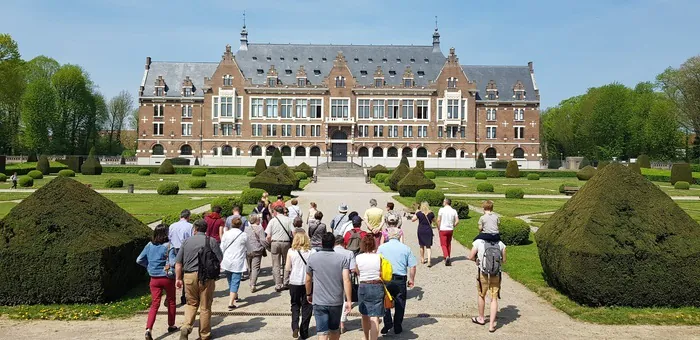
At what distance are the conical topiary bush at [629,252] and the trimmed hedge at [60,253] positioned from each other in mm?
8584

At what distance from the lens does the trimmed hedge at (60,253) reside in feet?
33.0

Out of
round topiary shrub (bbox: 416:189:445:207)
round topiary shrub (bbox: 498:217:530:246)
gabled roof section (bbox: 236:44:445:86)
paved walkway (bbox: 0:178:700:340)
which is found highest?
gabled roof section (bbox: 236:44:445:86)

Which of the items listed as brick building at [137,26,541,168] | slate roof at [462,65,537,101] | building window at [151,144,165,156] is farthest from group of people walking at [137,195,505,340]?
slate roof at [462,65,537,101]

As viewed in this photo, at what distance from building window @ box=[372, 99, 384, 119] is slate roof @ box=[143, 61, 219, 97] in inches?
975

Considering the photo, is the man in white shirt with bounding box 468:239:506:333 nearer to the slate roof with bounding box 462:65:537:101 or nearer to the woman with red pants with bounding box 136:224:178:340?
the woman with red pants with bounding box 136:224:178:340

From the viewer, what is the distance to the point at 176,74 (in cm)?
8156

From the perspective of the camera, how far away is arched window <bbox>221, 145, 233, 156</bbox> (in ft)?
254

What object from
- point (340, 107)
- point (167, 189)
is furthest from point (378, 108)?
point (167, 189)

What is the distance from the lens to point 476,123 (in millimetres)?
79750

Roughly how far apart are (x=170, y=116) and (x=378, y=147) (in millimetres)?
29929

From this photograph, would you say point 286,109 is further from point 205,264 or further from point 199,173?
point 205,264

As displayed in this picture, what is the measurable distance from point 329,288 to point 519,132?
254 ft

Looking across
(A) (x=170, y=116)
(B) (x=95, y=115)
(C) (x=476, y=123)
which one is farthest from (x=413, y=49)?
(B) (x=95, y=115)

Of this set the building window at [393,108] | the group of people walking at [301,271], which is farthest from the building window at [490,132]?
the group of people walking at [301,271]
